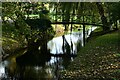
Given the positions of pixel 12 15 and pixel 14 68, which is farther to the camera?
pixel 12 15

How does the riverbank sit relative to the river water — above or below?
above

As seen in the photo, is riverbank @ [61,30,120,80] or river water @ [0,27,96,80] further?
river water @ [0,27,96,80]

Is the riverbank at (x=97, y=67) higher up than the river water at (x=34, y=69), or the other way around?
the riverbank at (x=97, y=67)

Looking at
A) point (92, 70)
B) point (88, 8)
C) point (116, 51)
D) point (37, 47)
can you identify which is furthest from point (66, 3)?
point (92, 70)

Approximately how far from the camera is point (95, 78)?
1066 cm

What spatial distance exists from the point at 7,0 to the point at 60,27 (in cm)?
2643

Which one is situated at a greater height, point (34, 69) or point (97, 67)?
point (97, 67)

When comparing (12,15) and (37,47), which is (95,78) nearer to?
(12,15)

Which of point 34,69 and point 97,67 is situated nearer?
point 97,67

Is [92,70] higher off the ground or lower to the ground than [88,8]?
lower

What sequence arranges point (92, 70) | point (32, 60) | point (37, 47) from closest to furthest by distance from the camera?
point (92, 70), point (32, 60), point (37, 47)

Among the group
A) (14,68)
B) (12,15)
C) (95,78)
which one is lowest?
(14,68)

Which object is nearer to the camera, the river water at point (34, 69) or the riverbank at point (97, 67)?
the riverbank at point (97, 67)

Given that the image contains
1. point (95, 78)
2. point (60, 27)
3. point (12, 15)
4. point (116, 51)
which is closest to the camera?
point (95, 78)
